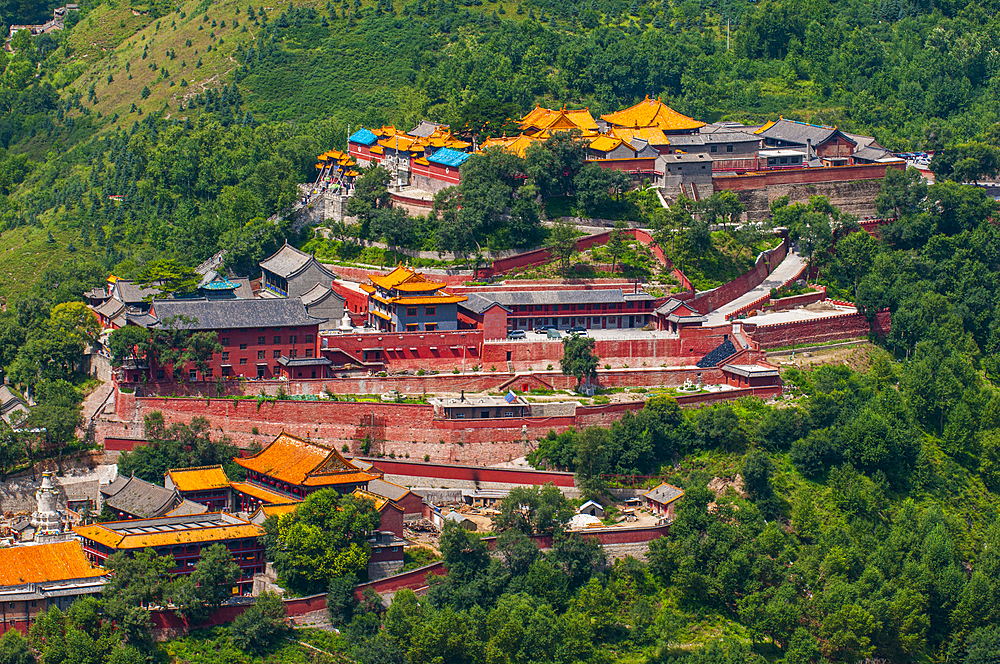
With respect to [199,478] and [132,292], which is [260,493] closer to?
[199,478]

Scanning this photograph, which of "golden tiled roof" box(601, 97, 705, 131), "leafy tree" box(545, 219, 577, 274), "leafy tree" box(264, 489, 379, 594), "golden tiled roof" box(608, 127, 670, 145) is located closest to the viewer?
"leafy tree" box(264, 489, 379, 594)

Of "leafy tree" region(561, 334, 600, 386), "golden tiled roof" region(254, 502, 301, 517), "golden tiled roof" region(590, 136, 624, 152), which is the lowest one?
"golden tiled roof" region(254, 502, 301, 517)

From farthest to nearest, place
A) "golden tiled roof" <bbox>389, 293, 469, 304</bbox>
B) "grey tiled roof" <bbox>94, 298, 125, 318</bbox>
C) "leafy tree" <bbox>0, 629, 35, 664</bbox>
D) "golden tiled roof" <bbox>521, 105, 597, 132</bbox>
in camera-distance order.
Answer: "golden tiled roof" <bbox>521, 105, 597, 132</bbox>, "grey tiled roof" <bbox>94, 298, 125, 318</bbox>, "golden tiled roof" <bbox>389, 293, 469, 304</bbox>, "leafy tree" <bbox>0, 629, 35, 664</bbox>

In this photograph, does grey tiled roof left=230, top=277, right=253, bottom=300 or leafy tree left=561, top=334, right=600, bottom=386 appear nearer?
leafy tree left=561, top=334, right=600, bottom=386

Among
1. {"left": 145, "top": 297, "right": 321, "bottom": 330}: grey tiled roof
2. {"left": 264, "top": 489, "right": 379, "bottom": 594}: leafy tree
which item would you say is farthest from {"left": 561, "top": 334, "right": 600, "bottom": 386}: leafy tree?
{"left": 264, "top": 489, "right": 379, "bottom": 594}: leafy tree

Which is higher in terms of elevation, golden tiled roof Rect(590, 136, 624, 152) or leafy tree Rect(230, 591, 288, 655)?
golden tiled roof Rect(590, 136, 624, 152)

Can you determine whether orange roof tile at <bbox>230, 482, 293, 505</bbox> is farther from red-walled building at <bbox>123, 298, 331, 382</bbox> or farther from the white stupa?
the white stupa

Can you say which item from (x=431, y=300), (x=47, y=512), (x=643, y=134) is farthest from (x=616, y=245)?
(x=47, y=512)
